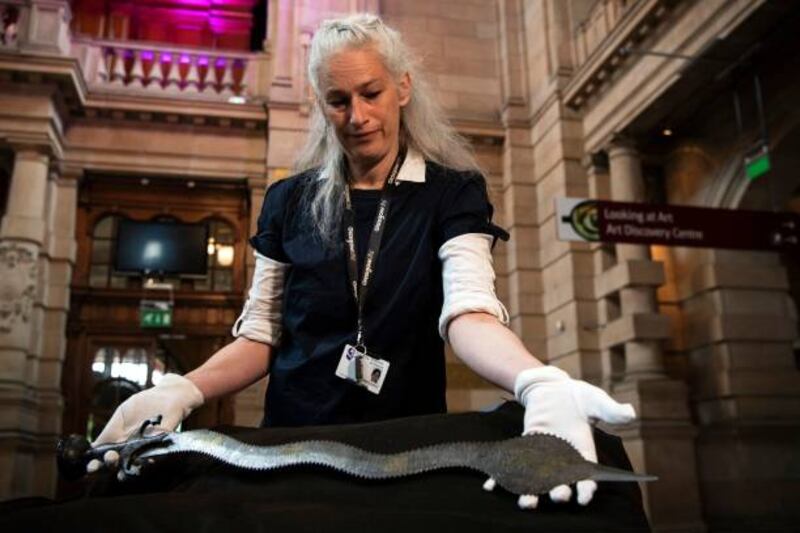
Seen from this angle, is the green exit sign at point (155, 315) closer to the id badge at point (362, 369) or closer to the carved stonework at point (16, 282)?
the carved stonework at point (16, 282)

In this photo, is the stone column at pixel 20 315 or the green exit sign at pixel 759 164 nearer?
the green exit sign at pixel 759 164

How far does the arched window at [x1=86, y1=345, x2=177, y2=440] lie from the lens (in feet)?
38.0

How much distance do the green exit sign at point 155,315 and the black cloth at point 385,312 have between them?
33.9 feet

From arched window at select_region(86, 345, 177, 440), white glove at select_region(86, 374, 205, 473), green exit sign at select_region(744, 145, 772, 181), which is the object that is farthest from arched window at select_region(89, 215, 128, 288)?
white glove at select_region(86, 374, 205, 473)

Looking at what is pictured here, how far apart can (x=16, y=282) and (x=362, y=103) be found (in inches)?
392

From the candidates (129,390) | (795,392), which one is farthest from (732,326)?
(129,390)

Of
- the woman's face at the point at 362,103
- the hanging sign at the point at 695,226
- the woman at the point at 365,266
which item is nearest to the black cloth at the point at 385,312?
the woman at the point at 365,266

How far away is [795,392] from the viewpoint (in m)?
9.69

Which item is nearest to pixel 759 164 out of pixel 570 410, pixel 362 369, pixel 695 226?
pixel 695 226

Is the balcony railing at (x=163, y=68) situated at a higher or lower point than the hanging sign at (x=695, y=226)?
higher

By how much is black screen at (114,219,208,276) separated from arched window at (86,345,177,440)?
1330 millimetres

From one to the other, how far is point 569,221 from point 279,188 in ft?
21.6

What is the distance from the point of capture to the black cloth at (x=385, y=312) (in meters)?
1.68

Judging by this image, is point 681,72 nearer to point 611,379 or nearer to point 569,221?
point 569,221
